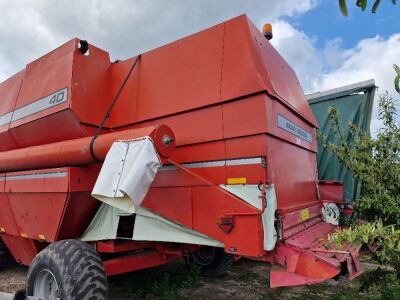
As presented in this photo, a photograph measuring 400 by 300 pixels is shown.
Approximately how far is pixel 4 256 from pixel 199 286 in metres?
2.98

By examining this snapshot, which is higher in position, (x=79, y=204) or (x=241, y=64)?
(x=241, y=64)

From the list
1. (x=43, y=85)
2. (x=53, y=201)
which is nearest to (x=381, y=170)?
(x=53, y=201)

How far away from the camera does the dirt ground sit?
4.32 metres

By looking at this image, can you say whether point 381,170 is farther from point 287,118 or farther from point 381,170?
point 287,118

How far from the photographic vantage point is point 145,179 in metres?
2.83

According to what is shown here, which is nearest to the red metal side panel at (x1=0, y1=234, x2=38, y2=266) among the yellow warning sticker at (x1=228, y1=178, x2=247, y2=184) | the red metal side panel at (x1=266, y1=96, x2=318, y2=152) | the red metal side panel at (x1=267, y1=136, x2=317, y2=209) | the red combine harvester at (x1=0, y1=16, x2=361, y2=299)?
the red combine harvester at (x1=0, y1=16, x2=361, y2=299)

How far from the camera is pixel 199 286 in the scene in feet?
15.8

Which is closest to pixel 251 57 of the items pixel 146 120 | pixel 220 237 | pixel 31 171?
pixel 146 120

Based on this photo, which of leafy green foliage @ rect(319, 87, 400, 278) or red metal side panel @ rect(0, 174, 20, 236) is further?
red metal side panel @ rect(0, 174, 20, 236)

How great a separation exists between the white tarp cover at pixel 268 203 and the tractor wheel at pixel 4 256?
13.7ft

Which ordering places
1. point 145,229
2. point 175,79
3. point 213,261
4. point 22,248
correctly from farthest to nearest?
1. point 213,261
2. point 22,248
3. point 175,79
4. point 145,229

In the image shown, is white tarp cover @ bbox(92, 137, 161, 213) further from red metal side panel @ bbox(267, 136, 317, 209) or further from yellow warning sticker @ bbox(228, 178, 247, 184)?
red metal side panel @ bbox(267, 136, 317, 209)

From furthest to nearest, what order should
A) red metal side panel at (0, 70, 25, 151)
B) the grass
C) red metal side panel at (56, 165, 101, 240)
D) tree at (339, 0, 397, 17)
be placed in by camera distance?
red metal side panel at (0, 70, 25, 151), the grass, red metal side panel at (56, 165, 101, 240), tree at (339, 0, 397, 17)

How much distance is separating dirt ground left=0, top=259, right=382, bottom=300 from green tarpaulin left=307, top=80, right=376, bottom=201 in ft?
5.78
